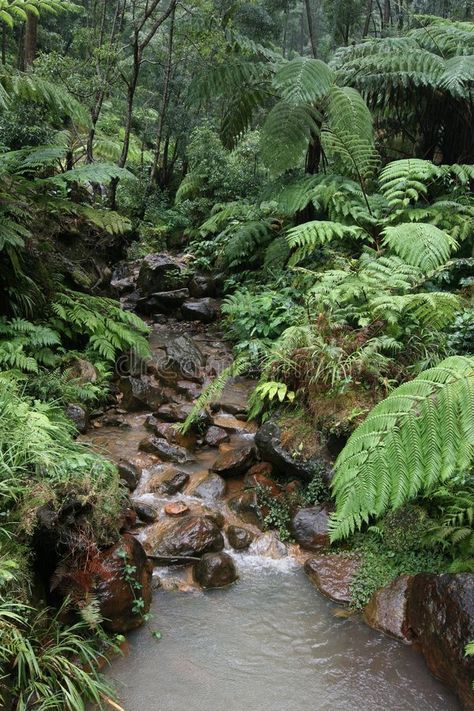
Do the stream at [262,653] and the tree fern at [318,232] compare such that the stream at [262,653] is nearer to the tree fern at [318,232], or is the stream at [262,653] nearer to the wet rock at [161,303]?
the tree fern at [318,232]

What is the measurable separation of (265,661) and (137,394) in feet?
10.4

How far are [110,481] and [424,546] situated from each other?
2.06 m

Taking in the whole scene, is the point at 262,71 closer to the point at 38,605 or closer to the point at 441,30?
the point at 441,30

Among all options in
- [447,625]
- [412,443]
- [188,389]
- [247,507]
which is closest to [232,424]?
[188,389]

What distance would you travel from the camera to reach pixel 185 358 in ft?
20.4

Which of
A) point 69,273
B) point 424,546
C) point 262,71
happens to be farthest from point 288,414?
point 262,71

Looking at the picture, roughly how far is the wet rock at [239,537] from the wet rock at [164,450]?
1.01m

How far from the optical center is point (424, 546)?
10.5 ft

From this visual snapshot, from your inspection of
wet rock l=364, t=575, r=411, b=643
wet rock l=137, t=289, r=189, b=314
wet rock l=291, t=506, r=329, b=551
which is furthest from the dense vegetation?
Answer: wet rock l=137, t=289, r=189, b=314

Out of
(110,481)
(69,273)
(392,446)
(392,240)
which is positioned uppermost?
(392,240)

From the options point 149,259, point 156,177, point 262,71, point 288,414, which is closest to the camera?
point 288,414

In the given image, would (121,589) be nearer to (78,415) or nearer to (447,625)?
(447,625)

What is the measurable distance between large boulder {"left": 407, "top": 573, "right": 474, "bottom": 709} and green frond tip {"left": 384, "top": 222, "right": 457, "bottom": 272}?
10.0 feet

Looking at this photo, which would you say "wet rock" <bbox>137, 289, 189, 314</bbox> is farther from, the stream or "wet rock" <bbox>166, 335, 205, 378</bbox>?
the stream
